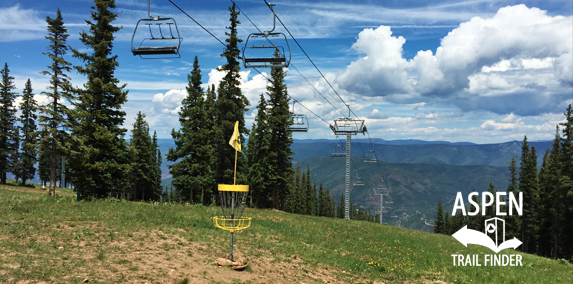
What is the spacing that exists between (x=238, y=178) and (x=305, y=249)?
73.2ft

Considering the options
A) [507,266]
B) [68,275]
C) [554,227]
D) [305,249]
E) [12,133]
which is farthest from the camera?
[12,133]

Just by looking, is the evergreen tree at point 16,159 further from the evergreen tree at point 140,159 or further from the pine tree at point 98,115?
the pine tree at point 98,115

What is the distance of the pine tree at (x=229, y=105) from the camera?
37250 millimetres

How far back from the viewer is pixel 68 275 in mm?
9422

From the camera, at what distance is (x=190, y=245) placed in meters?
14.3

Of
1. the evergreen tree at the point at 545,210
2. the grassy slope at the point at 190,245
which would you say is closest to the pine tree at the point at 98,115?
the grassy slope at the point at 190,245

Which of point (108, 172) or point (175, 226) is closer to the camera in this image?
point (175, 226)

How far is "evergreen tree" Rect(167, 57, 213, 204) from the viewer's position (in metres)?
40.7

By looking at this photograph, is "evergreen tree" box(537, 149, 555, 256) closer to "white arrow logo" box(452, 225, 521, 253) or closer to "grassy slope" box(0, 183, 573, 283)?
"white arrow logo" box(452, 225, 521, 253)

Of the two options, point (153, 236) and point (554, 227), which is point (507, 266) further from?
point (554, 227)

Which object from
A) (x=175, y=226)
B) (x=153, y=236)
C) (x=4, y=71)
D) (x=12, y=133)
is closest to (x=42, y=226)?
(x=153, y=236)

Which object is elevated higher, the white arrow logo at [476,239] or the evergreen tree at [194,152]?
the evergreen tree at [194,152]

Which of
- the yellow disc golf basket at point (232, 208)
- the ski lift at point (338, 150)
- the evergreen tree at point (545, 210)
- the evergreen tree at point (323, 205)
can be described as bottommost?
the evergreen tree at point (323, 205)

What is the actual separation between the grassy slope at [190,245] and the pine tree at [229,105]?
1587 centimetres
